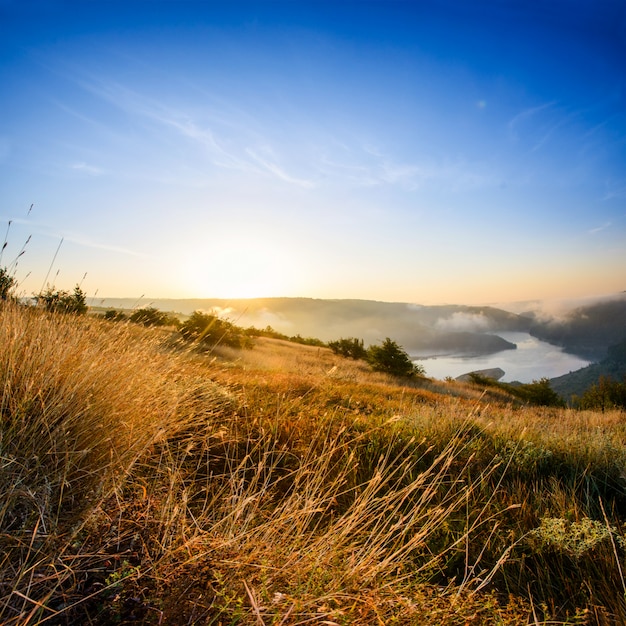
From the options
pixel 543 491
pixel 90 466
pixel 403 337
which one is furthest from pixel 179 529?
pixel 403 337

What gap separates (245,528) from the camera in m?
2.04

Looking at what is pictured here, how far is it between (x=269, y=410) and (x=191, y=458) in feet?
4.02

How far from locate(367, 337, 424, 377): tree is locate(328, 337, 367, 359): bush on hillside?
20.6ft

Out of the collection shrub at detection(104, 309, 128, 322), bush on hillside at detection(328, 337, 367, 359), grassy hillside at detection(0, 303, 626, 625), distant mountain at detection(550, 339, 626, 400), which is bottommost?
distant mountain at detection(550, 339, 626, 400)

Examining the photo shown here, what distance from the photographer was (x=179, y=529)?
2160mm

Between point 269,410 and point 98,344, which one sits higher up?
point 98,344

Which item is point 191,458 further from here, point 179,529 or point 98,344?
point 179,529

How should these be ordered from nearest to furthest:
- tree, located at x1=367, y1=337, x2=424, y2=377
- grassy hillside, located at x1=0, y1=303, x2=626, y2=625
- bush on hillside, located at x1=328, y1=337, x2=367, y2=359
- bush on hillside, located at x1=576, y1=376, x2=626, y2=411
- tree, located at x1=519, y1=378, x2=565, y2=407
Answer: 1. grassy hillside, located at x1=0, y1=303, x2=626, y2=625
2. bush on hillside, located at x1=576, y1=376, x2=626, y2=411
3. tree, located at x1=367, y1=337, x2=424, y2=377
4. tree, located at x1=519, y1=378, x2=565, y2=407
5. bush on hillside, located at x1=328, y1=337, x2=367, y2=359

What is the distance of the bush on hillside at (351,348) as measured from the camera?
33406 millimetres

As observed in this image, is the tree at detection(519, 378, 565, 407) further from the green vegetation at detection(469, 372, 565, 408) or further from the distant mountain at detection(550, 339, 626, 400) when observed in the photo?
the distant mountain at detection(550, 339, 626, 400)

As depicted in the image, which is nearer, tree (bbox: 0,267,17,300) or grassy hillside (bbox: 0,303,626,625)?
grassy hillside (bbox: 0,303,626,625)

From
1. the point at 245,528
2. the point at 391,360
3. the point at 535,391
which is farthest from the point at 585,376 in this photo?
the point at 245,528

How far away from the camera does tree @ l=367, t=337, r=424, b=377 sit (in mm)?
25672

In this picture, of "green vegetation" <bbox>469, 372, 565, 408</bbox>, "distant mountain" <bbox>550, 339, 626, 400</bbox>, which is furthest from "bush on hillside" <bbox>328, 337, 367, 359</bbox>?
"distant mountain" <bbox>550, 339, 626, 400</bbox>
